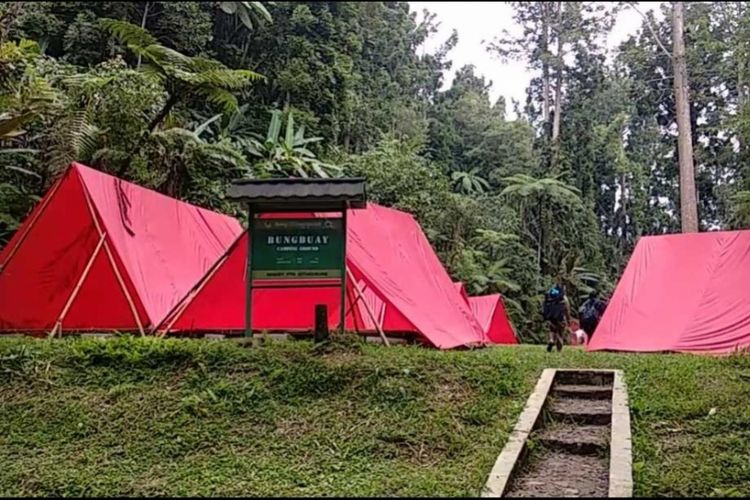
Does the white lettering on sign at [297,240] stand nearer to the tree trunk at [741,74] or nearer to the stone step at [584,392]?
the stone step at [584,392]

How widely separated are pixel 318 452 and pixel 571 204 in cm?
1631

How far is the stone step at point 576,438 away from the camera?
169 inches

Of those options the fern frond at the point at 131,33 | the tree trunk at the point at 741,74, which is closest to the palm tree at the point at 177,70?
the fern frond at the point at 131,33

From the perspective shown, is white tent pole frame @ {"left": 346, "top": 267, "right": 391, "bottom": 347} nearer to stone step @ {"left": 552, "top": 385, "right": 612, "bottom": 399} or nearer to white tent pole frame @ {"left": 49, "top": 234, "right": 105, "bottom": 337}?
stone step @ {"left": 552, "top": 385, "right": 612, "bottom": 399}

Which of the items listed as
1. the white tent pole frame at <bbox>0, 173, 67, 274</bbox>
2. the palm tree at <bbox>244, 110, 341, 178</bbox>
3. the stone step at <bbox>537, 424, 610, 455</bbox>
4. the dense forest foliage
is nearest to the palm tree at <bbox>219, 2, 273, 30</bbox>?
the dense forest foliage

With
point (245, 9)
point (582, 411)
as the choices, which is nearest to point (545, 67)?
point (245, 9)

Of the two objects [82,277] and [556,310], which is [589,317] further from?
[82,277]

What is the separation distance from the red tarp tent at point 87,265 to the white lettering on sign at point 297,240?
2198mm

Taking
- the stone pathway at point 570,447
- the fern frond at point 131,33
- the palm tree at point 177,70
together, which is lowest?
the stone pathway at point 570,447

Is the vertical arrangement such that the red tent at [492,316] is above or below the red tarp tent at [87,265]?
below

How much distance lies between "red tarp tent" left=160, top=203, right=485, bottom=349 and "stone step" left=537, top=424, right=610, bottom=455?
3197 millimetres

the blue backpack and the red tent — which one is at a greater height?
the blue backpack

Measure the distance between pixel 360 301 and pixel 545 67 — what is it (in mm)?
16542

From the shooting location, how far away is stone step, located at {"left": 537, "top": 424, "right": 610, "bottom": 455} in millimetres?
4285
